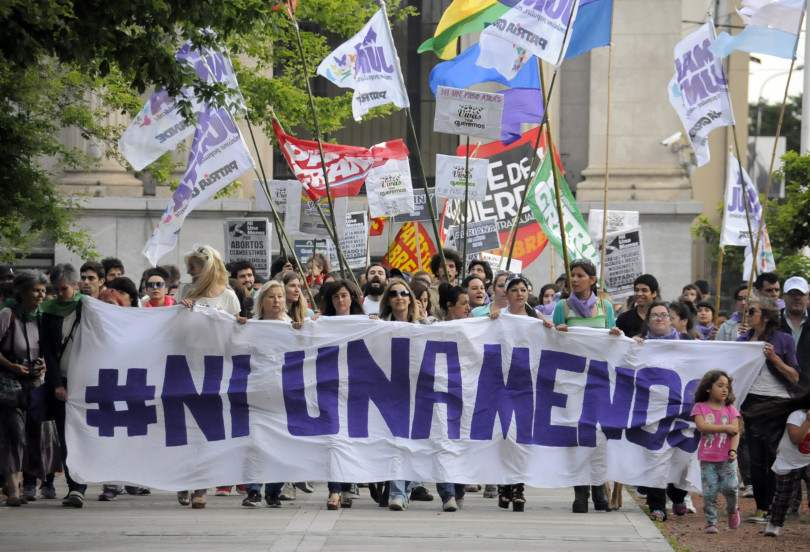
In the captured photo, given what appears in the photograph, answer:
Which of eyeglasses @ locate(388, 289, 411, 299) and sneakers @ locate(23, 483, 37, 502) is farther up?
eyeglasses @ locate(388, 289, 411, 299)

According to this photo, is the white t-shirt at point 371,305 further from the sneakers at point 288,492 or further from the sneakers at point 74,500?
the sneakers at point 74,500

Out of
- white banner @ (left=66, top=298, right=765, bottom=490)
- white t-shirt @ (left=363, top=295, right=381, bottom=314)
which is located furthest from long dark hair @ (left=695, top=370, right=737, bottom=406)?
white t-shirt @ (left=363, top=295, right=381, bottom=314)

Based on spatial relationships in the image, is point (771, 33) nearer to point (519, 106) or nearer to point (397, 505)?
point (519, 106)

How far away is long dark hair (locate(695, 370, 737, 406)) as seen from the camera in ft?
33.8

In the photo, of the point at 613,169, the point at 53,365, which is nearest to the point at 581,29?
the point at 53,365

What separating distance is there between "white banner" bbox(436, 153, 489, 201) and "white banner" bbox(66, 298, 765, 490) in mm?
5048

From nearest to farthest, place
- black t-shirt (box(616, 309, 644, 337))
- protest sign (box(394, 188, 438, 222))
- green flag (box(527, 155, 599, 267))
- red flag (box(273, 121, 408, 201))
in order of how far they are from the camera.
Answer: black t-shirt (box(616, 309, 644, 337))
red flag (box(273, 121, 408, 201))
green flag (box(527, 155, 599, 267))
protest sign (box(394, 188, 438, 222))

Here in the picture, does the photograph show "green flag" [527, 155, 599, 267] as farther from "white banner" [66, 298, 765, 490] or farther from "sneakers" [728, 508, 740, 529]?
"sneakers" [728, 508, 740, 529]

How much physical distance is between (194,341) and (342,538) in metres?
2.32

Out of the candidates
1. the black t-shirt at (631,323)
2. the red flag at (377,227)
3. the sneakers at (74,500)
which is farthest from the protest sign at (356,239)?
the sneakers at (74,500)

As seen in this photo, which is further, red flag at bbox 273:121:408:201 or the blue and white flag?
red flag at bbox 273:121:408:201

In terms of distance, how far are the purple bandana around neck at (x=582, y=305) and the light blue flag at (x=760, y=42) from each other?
3.95 m

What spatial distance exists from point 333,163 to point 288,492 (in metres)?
5.83

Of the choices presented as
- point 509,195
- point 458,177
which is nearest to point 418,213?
point 509,195
